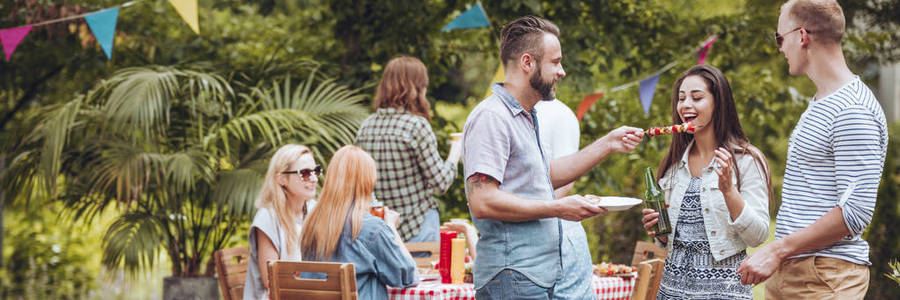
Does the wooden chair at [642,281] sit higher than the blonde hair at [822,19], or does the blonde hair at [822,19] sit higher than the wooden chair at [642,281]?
the blonde hair at [822,19]

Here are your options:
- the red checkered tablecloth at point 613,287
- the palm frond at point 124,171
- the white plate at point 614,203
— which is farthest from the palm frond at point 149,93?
the white plate at point 614,203

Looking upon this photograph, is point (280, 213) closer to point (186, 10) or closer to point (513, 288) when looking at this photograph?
point (186, 10)

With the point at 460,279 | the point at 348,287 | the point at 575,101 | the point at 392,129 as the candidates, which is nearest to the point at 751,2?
the point at 575,101

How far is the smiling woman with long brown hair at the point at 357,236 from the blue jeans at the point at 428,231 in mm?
973

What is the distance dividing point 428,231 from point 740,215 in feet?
7.76

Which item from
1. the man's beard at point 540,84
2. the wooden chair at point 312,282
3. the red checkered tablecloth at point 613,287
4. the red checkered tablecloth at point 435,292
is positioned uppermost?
the man's beard at point 540,84

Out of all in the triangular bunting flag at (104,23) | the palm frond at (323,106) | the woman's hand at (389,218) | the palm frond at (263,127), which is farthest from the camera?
the palm frond at (323,106)

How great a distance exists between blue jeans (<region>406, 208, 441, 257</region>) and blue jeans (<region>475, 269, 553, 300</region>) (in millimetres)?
2288

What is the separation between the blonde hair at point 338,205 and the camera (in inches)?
155

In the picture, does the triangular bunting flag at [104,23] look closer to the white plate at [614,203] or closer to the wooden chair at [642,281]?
the wooden chair at [642,281]

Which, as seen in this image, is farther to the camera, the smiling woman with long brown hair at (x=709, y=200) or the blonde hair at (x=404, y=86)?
the blonde hair at (x=404, y=86)

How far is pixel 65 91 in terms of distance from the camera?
8078 mm

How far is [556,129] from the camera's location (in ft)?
12.7

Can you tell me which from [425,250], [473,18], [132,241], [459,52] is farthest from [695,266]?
[459,52]
